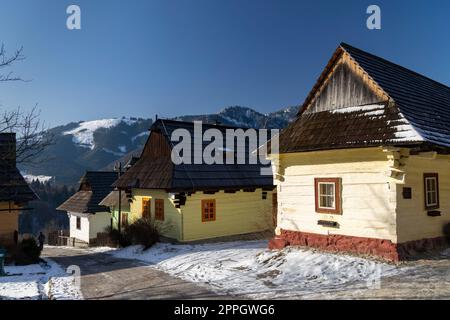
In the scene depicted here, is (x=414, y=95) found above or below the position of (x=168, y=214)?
above

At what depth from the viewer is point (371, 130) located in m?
11.1

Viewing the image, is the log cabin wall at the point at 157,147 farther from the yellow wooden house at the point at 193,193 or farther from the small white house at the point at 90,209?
the small white house at the point at 90,209

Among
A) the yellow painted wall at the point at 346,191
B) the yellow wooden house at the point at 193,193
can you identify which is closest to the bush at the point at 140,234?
the yellow wooden house at the point at 193,193

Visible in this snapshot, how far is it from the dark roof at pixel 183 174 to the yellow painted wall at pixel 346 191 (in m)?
5.43

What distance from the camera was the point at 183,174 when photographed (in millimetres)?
17969

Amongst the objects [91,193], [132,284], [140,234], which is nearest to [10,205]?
[140,234]

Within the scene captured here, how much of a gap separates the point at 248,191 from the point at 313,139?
819 cm

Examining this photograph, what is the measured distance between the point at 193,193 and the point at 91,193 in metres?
17.6

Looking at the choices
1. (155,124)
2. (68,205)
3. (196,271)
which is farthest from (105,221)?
(196,271)

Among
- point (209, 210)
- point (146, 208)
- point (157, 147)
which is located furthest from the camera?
point (157, 147)

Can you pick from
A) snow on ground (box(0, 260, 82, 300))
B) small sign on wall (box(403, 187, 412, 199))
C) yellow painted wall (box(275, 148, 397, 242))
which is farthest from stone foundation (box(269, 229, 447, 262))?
snow on ground (box(0, 260, 82, 300))

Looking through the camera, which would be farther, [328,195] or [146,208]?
[146,208]

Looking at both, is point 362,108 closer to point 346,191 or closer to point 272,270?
point 346,191
